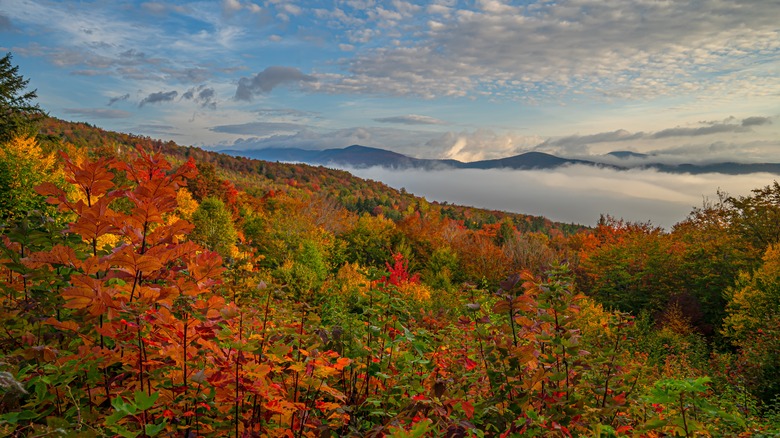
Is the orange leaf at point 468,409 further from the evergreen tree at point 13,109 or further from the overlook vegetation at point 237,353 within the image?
the evergreen tree at point 13,109

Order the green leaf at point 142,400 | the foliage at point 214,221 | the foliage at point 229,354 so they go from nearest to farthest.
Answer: the green leaf at point 142,400 < the foliage at point 229,354 < the foliage at point 214,221

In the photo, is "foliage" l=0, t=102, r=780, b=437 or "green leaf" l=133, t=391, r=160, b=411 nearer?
"green leaf" l=133, t=391, r=160, b=411

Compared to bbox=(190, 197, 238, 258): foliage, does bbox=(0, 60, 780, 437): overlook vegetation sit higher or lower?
higher

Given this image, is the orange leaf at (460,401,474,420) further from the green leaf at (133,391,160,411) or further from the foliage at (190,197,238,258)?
the foliage at (190,197,238,258)

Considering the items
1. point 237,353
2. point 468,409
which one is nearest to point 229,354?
point 237,353

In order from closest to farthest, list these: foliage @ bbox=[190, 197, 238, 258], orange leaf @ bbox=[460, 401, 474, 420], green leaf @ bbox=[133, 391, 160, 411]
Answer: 1. green leaf @ bbox=[133, 391, 160, 411]
2. orange leaf @ bbox=[460, 401, 474, 420]
3. foliage @ bbox=[190, 197, 238, 258]

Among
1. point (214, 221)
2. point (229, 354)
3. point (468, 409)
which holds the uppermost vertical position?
point (229, 354)

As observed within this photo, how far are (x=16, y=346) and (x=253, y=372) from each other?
1.66 m

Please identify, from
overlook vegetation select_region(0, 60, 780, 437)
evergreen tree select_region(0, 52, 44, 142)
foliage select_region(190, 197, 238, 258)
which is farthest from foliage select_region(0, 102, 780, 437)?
evergreen tree select_region(0, 52, 44, 142)

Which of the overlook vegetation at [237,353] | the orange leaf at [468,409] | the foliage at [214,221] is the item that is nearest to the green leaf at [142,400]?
the overlook vegetation at [237,353]

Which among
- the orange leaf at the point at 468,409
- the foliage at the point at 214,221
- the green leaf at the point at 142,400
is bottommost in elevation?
the foliage at the point at 214,221

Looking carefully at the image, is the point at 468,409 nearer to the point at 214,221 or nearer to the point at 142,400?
the point at 142,400

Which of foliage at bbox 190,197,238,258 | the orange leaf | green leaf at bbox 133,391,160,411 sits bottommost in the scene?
foliage at bbox 190,197,238,258

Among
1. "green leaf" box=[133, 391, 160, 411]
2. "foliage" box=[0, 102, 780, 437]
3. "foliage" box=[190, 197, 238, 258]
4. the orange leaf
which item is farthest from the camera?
"foliage" box=[190, 197, 238, 258]
